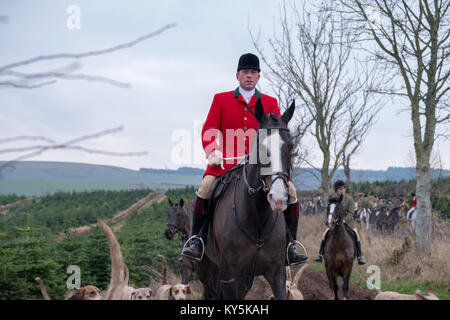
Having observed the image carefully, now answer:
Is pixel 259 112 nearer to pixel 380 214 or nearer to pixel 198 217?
pixel 198 217

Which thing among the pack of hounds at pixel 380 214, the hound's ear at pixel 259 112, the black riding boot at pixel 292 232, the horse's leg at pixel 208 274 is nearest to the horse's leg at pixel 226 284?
the black riding boot at pixel 292 232

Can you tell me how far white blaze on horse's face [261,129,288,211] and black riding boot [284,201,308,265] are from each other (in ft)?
4.71

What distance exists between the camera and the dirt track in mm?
10281

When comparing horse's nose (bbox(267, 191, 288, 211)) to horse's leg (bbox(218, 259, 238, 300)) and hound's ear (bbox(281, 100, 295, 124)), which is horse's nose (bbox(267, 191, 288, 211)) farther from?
horse's leg (bbox(218, 259, 238, 300))

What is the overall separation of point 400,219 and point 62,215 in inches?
917

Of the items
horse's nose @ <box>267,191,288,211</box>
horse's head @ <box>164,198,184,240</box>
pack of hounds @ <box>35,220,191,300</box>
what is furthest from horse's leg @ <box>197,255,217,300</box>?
horse's head @ <box>164,198,184,240</box>

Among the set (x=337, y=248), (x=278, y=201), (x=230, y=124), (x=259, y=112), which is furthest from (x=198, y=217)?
(x=337, y=248)

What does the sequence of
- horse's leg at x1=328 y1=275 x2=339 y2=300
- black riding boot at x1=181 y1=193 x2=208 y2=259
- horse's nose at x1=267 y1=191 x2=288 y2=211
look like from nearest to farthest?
horse's nose at x1=267 y1=191 x2=288 y2=211 < black riding boot at x1=181 y1=193 x2=208 y2=259 < horse's leg at x1=328 y1=275 x2=339 y2=300

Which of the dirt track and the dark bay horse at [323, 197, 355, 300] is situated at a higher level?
the dark bay horse at [323, 197, 355, 300]

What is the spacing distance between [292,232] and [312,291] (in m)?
6.00

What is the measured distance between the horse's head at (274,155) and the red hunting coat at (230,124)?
3.33 ft

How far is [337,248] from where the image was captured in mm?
10664

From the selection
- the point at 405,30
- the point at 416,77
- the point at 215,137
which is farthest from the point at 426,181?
the point at 215,137
